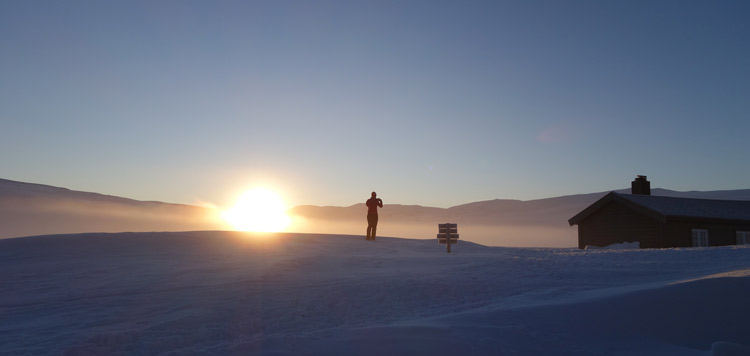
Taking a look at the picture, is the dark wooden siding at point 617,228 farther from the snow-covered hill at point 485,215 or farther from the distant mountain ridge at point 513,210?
the distant mountain ridge at point 513,210

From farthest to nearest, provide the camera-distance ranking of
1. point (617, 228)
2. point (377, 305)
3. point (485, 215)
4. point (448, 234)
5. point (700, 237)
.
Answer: point (485, 215) → point (617, 228) → point (700, 237) → point (448, 234) → point (377, 305)

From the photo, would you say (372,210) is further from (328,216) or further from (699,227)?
(328,216)

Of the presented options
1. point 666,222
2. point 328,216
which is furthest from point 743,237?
point 328,216

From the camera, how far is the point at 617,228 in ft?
90.6

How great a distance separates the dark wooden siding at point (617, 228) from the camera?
25.7 meters

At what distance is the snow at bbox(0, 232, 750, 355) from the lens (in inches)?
257

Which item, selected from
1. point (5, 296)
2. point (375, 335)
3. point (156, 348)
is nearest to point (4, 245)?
point (5, 296)

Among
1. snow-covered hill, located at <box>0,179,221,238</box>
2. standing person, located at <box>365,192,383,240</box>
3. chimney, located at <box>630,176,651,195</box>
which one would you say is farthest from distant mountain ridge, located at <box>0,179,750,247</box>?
standing person, located at <box>365,192,383,240</box>

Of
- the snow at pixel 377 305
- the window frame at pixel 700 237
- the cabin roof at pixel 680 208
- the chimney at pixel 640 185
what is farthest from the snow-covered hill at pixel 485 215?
the snow at pixel 377 305

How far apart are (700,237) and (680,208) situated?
173 cm

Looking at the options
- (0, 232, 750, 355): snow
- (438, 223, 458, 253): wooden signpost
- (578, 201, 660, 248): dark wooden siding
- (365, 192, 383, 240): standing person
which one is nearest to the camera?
(0, 232, 750, 355): snow

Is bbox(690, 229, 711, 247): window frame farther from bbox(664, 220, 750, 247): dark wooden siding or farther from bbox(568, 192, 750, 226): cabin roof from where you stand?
bbox(568, 192, 750, 226): cabin roof

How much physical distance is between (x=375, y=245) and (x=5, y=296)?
43.2 feet

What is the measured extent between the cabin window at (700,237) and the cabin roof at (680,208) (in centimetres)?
70
